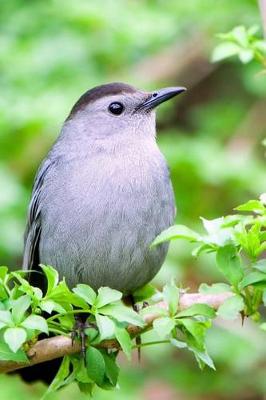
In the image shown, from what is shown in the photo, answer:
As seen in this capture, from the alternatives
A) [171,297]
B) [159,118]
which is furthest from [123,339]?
[159,118]

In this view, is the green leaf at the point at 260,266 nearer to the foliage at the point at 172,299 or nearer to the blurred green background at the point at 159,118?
the foliage at the point at 172,299

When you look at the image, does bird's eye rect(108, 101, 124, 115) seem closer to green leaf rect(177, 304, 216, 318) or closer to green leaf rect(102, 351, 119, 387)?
green leaf rect(102, 351, 119, 387)

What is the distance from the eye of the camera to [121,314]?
2621mm

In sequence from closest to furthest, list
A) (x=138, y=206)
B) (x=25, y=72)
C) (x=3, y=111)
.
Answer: (x=138, y=206) < (x=3, y=111) < (x=25, y=72)

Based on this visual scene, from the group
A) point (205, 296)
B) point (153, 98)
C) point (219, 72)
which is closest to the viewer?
point (205, 296)

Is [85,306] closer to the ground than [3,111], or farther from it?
closer to the ground

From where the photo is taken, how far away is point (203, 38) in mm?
6730

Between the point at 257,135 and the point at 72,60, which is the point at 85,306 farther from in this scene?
the point at 257,135

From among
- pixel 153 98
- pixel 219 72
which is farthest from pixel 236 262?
pixel 219 72

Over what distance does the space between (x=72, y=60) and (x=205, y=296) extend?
12.4 ft

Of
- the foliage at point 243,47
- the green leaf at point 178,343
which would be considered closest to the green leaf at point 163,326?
the green leaf at point 178,343

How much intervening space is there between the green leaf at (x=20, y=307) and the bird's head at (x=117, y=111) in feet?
5.55

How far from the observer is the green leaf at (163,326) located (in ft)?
8.50

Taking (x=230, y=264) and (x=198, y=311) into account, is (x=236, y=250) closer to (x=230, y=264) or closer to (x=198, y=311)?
(x=230, y=264)
